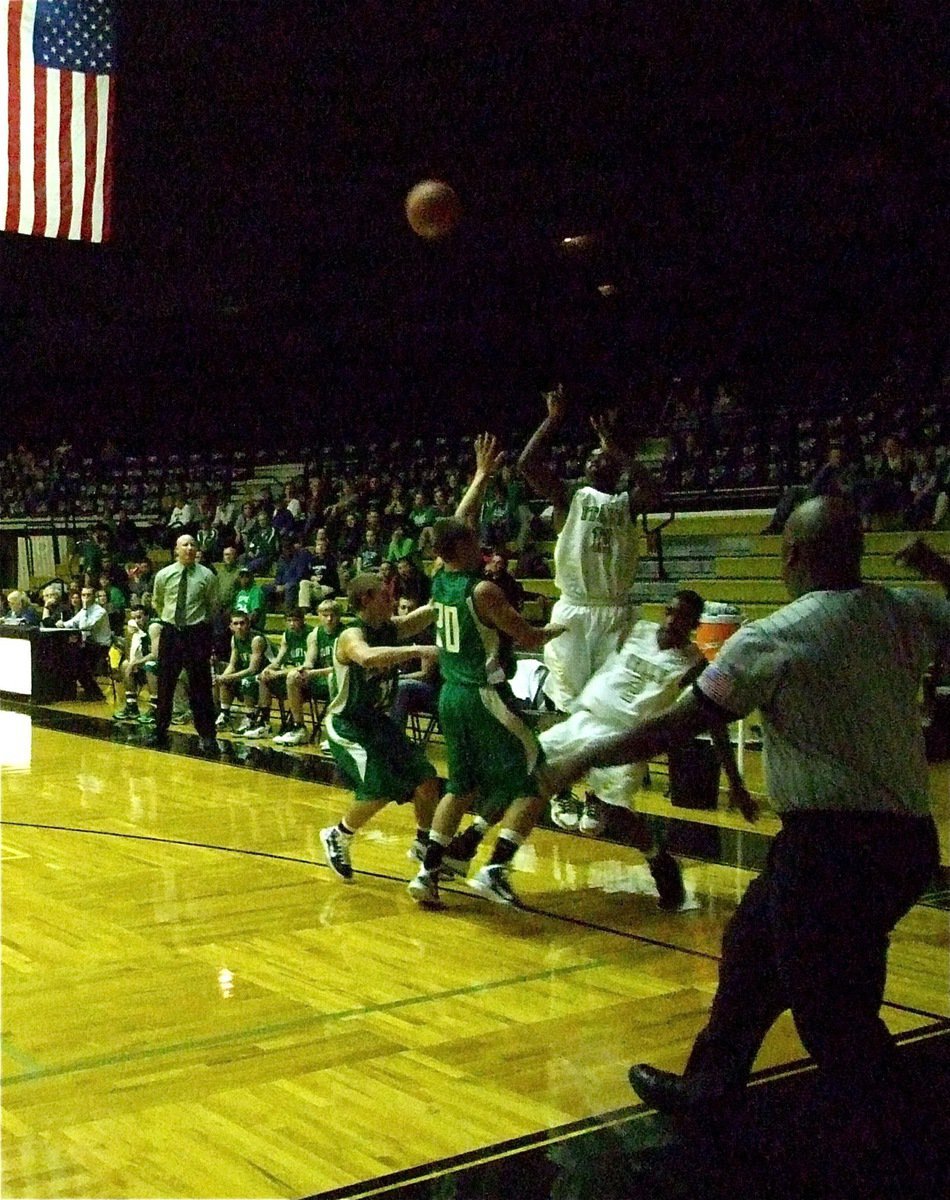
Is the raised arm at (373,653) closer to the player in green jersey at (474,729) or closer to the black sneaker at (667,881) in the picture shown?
the player in green jersey at (474,729)

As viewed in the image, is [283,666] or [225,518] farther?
[225,518]

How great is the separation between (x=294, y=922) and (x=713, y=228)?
9.87 m

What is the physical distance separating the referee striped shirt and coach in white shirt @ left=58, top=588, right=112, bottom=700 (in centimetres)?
1203

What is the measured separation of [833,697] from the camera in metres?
2.70

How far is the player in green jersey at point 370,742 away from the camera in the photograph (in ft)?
18.7

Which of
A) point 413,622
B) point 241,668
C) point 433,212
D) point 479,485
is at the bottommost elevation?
point 241,668

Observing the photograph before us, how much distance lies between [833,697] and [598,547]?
360 centimetres

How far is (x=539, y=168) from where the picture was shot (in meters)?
12.5

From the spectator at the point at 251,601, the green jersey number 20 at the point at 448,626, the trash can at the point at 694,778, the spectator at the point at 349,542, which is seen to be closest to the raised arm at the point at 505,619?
the green jersey number 20 at the point at 448,626

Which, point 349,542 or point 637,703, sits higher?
point 349,542

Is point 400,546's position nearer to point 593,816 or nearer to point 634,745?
point 593,816

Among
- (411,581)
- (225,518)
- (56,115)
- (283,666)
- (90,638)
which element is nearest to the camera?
(56,115)

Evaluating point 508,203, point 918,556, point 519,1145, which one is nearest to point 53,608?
point 508,203

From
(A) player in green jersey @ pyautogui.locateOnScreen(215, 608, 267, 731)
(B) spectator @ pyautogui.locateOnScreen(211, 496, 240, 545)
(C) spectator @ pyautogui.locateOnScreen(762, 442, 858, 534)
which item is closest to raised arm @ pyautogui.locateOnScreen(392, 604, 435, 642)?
(A) player in green jersey @ pyautogui.locateOnScreen(215, 608, 267, 731)
